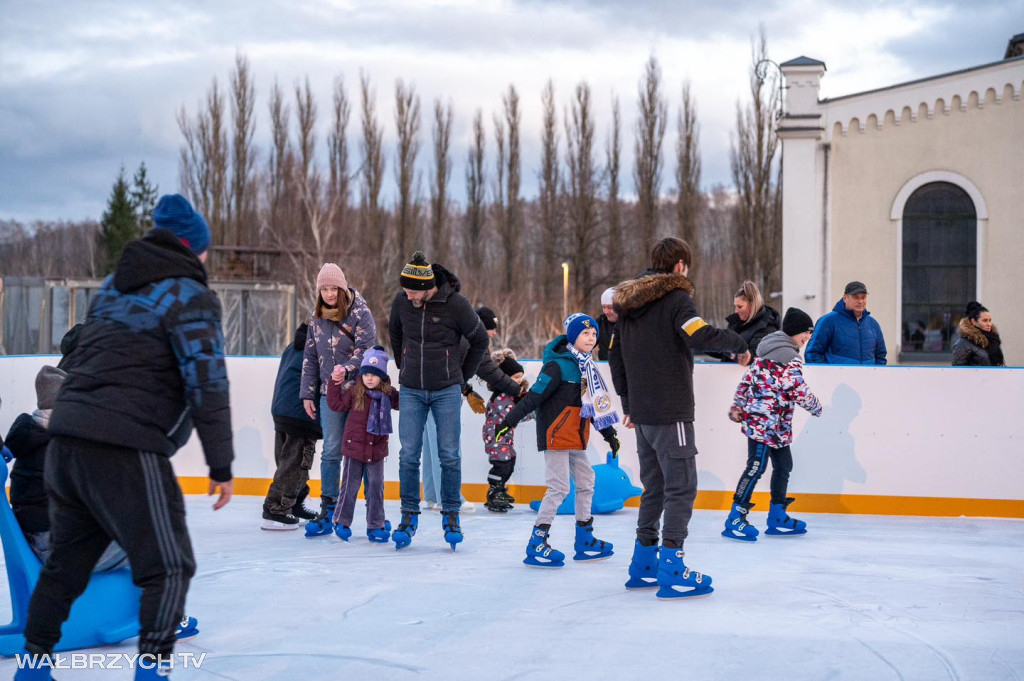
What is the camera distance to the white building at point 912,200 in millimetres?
16031

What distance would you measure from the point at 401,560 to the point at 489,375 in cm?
169

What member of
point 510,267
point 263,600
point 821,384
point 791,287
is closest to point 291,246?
point 510,267

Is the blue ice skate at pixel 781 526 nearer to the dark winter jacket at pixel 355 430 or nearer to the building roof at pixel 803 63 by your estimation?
the dark winter jacket at pixel 355 430

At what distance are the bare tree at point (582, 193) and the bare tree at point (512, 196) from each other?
210cm

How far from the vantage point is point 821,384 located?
26.4 feet

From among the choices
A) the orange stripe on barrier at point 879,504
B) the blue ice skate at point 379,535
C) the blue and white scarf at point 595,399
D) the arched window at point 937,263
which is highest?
the arched window at point 937,263

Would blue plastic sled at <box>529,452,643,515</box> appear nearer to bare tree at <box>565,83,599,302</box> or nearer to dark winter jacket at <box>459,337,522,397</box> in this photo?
dark winter jacket at <box>459,337,522,397</box>

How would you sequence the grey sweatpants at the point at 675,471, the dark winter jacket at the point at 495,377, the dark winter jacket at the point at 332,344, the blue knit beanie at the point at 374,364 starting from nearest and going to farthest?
the grey sweatpants at the point at 675,471
the blue knit beanie at the point at 374,364
the dark winter jacket at the point at 332,344
the dark winter jacket at the point at 495,377

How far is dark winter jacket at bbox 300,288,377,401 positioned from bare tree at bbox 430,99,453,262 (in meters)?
30.5

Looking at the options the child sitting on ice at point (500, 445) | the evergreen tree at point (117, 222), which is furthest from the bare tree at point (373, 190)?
the child sitting on ice at point (500, 445)

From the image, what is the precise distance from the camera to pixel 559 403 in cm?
562

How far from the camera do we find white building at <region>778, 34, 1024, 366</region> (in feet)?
52.6

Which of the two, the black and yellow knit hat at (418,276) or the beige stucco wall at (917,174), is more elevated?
the beige stucco wall at (917,174)

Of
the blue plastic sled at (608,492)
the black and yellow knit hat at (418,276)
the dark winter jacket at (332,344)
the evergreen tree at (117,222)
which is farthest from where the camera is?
the evergreen tree at (117,222)
